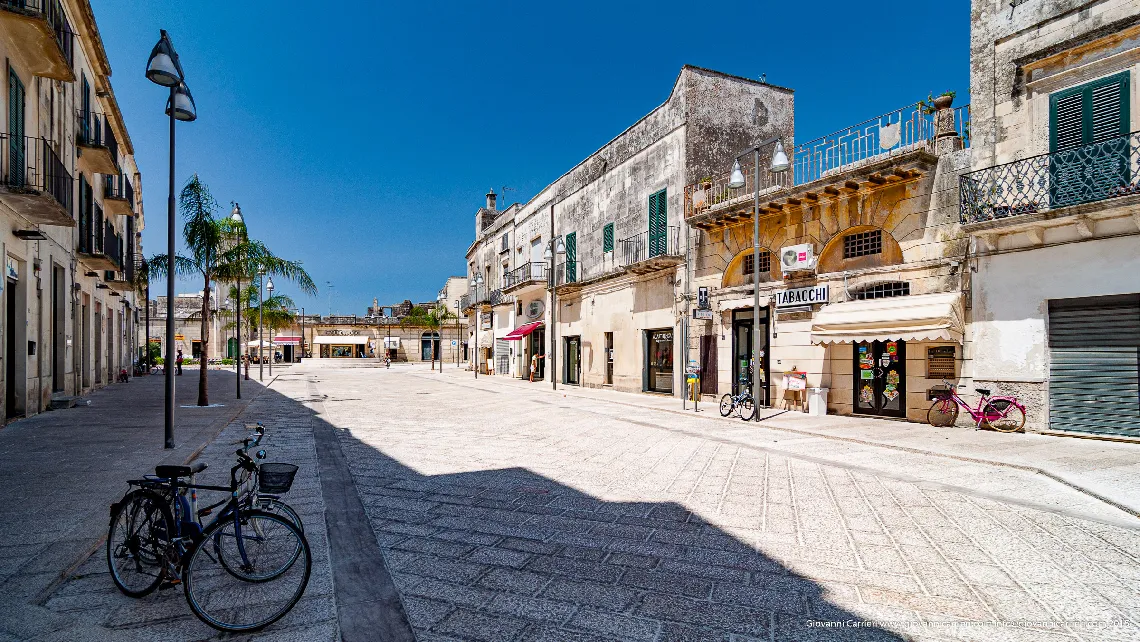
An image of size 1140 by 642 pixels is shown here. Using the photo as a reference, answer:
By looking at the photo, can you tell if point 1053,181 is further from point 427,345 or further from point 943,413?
point 427,345

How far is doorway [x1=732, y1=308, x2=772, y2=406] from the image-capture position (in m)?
17.7

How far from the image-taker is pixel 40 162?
13594mm

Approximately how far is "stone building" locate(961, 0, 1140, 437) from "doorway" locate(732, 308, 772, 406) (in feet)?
18.1

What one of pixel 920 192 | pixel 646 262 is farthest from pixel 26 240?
pixel 920 192

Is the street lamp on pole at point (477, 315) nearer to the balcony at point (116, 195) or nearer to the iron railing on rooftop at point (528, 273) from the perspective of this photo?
the iron railing on rooftop at point (528, 273)

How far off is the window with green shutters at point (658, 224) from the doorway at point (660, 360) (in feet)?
9.45

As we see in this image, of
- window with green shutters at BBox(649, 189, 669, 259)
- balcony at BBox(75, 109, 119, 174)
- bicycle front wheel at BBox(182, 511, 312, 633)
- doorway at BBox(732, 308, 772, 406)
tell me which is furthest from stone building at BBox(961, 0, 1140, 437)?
balcony at BBox(75, 109, 119, 174)

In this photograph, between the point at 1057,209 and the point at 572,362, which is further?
the point at 572,362

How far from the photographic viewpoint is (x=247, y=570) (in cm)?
395

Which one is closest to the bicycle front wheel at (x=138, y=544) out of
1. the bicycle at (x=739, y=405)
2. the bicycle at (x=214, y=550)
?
the bicycle at (x=214, y=550)

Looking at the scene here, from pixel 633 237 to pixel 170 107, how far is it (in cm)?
1639

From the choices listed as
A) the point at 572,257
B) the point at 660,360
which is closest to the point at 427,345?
the point at 572,257

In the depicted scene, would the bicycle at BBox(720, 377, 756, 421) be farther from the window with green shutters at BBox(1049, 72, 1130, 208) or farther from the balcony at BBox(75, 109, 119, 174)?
the balcony at BBox(75, 109, 119, 174)

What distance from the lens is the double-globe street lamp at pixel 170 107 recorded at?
8852mm
